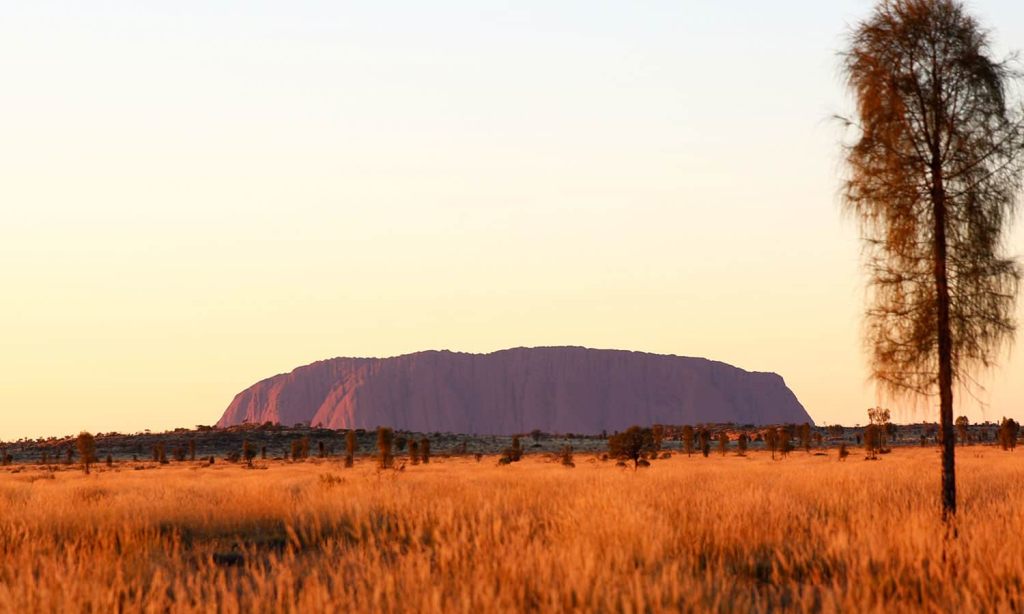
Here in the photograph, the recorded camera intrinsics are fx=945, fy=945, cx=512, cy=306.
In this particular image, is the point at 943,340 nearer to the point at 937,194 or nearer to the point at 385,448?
the point at 937,194

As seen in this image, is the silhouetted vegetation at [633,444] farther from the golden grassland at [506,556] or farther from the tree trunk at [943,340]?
the tree trunk at [943,340]

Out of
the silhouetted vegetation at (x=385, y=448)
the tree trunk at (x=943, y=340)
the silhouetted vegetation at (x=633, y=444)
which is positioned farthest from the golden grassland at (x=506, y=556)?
the silhouetted vegetation at (x=385, y=448)

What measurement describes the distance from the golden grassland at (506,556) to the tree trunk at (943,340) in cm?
66

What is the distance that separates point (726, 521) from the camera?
9.83 meters

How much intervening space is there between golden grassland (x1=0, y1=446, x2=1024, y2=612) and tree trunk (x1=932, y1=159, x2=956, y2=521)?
655mm

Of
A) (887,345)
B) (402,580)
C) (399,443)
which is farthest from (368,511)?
(399,443)

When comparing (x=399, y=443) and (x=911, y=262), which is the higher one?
(x=911, y=262)

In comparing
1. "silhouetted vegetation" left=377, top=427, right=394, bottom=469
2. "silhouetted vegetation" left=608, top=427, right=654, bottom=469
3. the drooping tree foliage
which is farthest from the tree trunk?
"silhouetted vegetation" left=377, top=427, right=394, bottom=469

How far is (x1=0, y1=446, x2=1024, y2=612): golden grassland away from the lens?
5957mm

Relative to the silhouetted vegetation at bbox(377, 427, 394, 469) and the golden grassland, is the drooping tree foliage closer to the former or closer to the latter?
the golden grassland

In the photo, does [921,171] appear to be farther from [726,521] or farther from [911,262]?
[726,521]

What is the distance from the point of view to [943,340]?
1238cm

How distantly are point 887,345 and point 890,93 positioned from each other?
3.50 meters

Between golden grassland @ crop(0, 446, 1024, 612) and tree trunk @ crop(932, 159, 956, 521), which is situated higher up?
tree trunk @ crop(932, 159, 956, 521)
